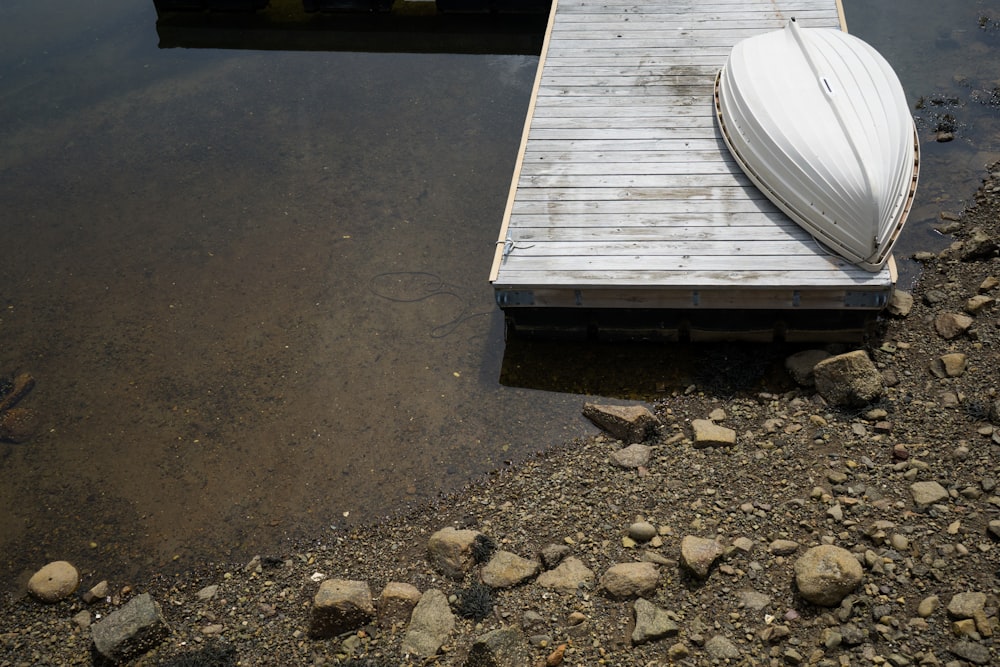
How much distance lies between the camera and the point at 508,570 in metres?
6.90

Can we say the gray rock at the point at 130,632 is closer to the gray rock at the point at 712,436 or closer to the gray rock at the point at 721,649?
the gray rock at the point at 721,649

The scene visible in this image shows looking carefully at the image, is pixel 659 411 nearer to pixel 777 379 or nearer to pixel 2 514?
pixel 777 379

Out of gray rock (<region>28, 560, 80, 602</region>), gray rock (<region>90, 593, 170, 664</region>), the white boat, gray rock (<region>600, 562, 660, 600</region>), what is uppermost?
the white boat

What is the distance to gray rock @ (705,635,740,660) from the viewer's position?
5980mm

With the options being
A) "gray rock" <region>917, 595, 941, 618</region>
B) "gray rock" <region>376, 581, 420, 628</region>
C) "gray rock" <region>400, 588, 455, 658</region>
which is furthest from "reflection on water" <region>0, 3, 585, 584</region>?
"gray rock" <region>917, 595, 941, 618</region>

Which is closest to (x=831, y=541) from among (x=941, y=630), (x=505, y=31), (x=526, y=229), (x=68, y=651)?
(x=941, y=630)

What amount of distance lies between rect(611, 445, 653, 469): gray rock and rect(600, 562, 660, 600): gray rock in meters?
1.32

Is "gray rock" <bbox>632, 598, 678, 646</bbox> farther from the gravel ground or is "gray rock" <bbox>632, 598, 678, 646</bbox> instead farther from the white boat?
the white boat

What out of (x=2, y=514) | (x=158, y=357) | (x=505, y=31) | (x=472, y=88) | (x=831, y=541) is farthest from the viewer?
(x=505, y=31)

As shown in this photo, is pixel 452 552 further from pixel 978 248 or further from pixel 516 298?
pixel 978 248

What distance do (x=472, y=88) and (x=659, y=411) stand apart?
293 inches

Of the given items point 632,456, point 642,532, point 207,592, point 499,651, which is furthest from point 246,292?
point 499,651

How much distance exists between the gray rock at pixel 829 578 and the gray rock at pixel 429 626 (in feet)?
8.29

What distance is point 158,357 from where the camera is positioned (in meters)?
10.1
